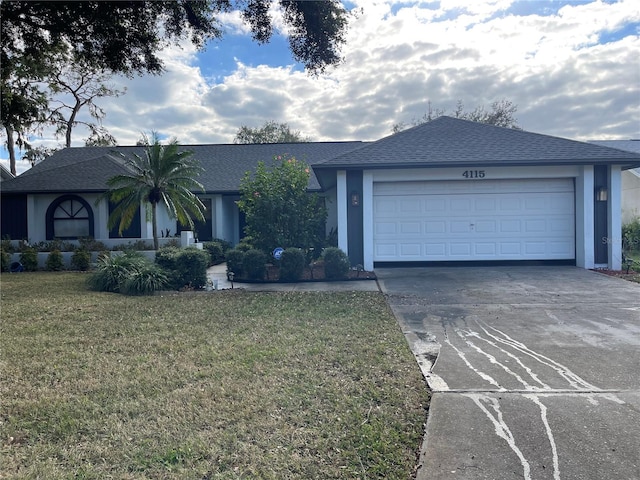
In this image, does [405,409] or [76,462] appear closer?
[76,462]

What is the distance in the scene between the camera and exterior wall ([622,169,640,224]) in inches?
874

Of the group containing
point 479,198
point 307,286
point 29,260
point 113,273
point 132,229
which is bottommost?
point 307,286

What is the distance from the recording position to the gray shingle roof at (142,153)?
1677cm

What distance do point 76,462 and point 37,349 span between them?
303cm

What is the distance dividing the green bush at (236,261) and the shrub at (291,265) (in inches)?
44.3

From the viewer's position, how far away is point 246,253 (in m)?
11.1

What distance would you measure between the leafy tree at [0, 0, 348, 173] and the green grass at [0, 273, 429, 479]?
229 inches

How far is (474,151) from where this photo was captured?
469 inches

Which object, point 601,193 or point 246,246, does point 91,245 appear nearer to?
point 246,246

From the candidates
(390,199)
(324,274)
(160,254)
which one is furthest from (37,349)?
(390,199)

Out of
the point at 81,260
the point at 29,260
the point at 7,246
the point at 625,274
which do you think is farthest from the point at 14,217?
the point at 625,274

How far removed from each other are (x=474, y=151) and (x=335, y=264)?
16.7 feet

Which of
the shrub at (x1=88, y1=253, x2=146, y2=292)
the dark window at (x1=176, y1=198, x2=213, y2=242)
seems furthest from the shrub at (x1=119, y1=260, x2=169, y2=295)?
the dark window at (x1=176, y1=198, x2=213, y2=242)

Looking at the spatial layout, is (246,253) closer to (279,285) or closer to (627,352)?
(279,285)
